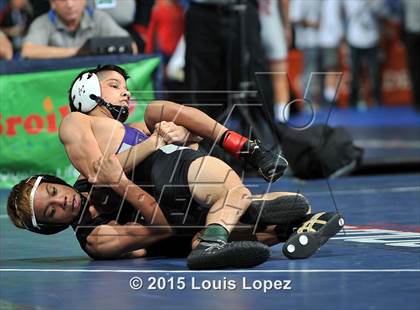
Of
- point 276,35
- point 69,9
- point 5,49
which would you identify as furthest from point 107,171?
point 276,35

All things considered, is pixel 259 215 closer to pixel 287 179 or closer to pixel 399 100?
pixel 287 179

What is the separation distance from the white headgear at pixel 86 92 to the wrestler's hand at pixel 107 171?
381mm

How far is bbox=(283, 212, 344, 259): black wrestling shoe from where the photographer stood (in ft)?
21.0

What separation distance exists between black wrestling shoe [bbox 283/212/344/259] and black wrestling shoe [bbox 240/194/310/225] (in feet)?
0.30

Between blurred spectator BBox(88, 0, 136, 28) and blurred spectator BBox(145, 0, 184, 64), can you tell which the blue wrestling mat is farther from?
blurred spectator BBox(145, 0, 184, 64)

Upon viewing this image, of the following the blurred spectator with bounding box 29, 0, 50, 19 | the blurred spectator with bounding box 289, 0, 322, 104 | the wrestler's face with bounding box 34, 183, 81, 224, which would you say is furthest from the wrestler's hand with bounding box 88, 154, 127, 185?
the blurred spectator with bounding box 289, 0, 322, 104

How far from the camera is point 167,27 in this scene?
50.1ft

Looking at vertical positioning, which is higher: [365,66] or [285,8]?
[285,8]

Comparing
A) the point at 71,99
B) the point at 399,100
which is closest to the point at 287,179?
the point at 71,99

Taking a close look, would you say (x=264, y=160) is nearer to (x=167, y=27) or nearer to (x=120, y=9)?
(x=120, y=9)

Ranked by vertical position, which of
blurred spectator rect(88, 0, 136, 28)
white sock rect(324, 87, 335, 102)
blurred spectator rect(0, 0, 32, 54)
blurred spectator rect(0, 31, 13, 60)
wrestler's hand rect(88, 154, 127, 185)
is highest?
wrestler's hand rect(88, 154, 127, 185)

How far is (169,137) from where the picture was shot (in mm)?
6520

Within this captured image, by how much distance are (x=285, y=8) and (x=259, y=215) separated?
5.80 metres

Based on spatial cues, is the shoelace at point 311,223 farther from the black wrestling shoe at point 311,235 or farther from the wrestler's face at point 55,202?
the wrestler's face at point 55,202
